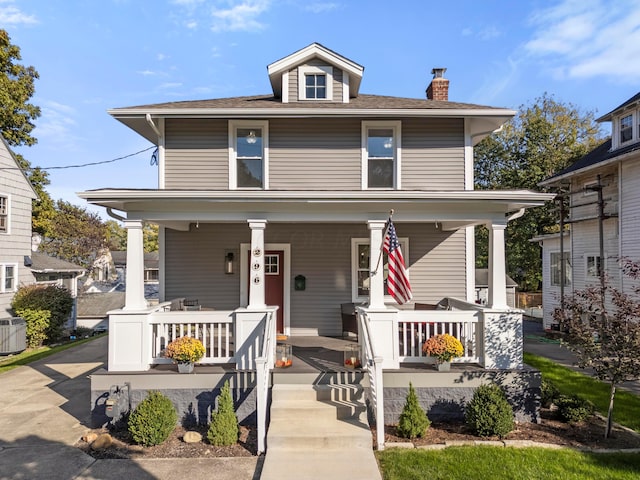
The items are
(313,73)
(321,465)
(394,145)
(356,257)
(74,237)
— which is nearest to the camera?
(321,465)

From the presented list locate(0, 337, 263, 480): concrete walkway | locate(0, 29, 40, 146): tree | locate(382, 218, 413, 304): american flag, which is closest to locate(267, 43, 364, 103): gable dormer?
locate(382, 218, 413, 304): american flag

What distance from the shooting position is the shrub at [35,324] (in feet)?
47.0

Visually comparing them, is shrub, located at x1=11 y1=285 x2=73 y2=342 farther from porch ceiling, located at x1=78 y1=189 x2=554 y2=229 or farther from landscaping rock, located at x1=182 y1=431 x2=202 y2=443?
landscaping rock, located at x1=182 y1=431 x2=202 y2=443

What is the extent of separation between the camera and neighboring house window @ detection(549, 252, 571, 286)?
15.9m

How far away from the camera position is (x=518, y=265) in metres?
26.6

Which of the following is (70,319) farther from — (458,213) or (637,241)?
(637,241)

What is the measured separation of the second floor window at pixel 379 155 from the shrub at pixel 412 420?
500cm

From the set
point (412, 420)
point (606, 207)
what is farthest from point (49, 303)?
point (606, 207)

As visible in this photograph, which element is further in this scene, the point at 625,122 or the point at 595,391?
the point at 625,122

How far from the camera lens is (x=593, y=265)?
14.5m

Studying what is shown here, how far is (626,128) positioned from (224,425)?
1648 centimetres

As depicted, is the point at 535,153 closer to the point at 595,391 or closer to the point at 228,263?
the point at 595,391

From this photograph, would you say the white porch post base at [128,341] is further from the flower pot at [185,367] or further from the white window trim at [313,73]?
the white window trim at [313,73]

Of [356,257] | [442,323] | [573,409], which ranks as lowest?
[573,409]
